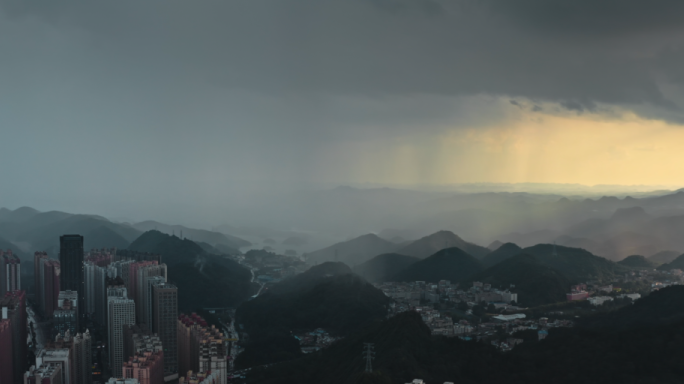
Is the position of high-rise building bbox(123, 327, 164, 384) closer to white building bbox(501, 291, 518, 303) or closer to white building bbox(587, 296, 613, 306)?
white building bbox(501, 291, 518, 303)

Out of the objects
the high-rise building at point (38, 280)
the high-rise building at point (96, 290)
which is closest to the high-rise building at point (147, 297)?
the high-rise building at point (96, 290)

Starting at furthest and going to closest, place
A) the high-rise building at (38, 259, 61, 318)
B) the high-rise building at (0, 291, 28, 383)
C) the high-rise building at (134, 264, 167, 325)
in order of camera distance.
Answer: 1. the high-rise building at (38, 259, 61, 318)
2. the high-rise building at (134, 264, 167, 325)
3. the high-rise building at (0, 291, 28, 383)

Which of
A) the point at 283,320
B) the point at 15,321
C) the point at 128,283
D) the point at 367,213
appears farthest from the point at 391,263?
the point at 367,213

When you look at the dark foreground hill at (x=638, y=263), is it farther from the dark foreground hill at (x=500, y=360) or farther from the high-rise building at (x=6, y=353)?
the high-rise building at (x=6, y=353)

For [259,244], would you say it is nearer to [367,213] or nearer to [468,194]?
[367,213]

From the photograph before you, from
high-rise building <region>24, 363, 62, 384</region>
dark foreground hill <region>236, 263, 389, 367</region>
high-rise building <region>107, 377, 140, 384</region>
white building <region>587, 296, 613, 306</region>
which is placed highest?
high-rise building <region>107, 377, 140, 384</region>

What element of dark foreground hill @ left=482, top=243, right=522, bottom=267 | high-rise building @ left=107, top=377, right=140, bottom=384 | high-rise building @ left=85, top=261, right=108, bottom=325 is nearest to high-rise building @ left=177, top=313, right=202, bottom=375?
high-rise building @ left=107, top=377, right=140, bottom=384

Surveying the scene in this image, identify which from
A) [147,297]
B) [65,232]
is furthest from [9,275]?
[65,232]

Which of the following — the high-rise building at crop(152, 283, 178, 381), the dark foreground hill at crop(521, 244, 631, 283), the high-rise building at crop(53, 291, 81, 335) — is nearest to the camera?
the high-rise building at crop(152, 283, 178, 381)
